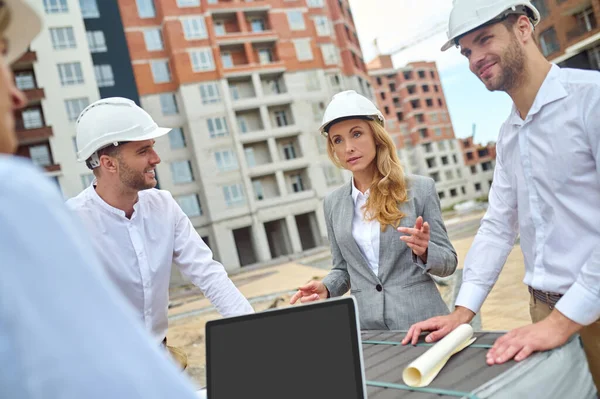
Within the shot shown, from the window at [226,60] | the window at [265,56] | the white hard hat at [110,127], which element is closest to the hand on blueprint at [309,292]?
the white hard hat at [110,127]

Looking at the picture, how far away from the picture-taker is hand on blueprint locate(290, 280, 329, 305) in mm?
1933

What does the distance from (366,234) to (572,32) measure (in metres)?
26.8

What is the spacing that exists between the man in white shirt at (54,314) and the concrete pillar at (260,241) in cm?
2745

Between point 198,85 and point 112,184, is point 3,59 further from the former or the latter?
point 198,85

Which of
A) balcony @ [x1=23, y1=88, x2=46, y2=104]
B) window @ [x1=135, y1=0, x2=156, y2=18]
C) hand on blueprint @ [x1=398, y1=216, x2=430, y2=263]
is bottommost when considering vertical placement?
hand on blueprint @ [x1=398, y1=216, x2=430, y2=263]

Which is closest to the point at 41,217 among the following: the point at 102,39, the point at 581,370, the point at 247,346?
the point at 247,346

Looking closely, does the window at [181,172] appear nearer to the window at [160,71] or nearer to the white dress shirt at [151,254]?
the window at [160,71]

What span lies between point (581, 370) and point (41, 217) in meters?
1.25

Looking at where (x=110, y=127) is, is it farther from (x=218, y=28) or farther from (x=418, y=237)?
(x=218, y=28)

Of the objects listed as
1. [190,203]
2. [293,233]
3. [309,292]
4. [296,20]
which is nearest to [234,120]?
[190,203]

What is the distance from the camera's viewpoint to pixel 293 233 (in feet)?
92.1

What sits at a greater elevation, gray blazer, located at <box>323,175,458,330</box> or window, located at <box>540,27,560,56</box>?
window, located at <box>540,27,560,56</box>

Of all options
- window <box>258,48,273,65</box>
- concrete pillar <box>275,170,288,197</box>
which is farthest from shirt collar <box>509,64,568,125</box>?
window <box>258,48,273,65</box>

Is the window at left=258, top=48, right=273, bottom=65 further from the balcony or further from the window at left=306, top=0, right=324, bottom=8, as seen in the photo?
the balcony
